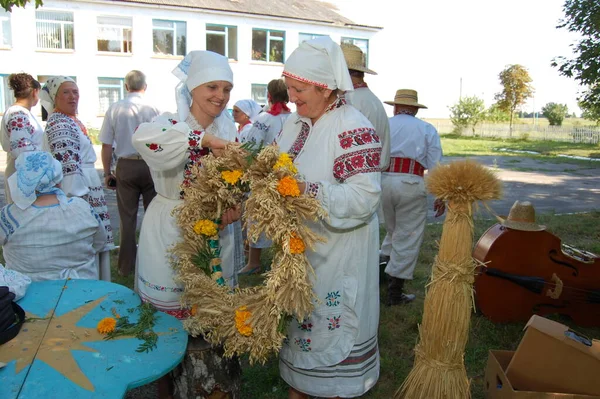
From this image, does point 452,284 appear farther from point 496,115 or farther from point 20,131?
point 496,115

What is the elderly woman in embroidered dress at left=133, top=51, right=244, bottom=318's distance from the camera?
8.46 ft

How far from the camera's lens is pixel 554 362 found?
114 inches

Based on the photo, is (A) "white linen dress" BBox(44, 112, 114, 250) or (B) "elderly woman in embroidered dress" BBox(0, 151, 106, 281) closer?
(B) "elderly woman in embroidered dress" BBox(0, 151, 106, 281)

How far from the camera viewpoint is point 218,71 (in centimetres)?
280

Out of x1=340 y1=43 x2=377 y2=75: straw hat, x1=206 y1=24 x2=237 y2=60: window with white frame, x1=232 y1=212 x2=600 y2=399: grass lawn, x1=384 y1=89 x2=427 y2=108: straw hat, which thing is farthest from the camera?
x1=206 y1=24 x2=237 y2=60: window with white frame

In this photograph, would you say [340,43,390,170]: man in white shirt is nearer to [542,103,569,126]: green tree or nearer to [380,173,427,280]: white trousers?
[380,173,427,280]: white trousers

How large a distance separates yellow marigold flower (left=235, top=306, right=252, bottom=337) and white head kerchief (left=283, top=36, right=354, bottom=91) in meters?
1.10

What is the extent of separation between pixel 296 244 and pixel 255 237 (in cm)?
18

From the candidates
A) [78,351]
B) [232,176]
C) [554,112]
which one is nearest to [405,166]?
[232,176]

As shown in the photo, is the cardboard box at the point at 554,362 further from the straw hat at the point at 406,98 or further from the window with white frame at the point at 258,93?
the window with white frame at the point at 258,93

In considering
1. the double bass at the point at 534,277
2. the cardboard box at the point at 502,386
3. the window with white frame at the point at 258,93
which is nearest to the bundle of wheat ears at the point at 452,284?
the cardboard box at the point at 502,386

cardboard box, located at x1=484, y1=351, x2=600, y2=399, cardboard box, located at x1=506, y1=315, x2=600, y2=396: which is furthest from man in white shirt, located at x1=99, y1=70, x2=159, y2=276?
cardboard box, located at x1=506, y1=315, x2=600, y2=396

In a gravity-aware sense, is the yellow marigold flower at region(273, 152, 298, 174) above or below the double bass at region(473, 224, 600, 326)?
above

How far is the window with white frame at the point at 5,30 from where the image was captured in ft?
74.3
